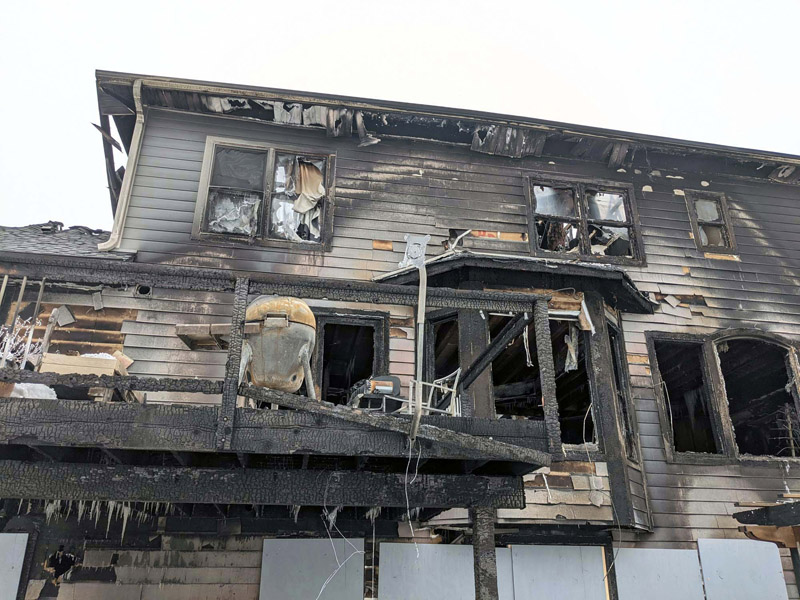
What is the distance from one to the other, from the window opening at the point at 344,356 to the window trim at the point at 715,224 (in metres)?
6.01

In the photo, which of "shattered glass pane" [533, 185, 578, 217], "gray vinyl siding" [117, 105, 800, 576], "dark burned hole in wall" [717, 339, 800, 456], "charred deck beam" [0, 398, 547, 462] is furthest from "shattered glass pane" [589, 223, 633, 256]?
"charred deck beam" [0, 398, 547, 462]

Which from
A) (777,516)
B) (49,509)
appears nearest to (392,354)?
(49,509)

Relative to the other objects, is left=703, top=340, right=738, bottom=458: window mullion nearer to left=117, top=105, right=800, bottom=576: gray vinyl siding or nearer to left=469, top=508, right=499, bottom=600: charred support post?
left=117, top=105, right=800, bottom=576: gray vinyl siding

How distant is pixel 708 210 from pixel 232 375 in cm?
996

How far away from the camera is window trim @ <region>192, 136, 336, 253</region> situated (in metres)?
9.21

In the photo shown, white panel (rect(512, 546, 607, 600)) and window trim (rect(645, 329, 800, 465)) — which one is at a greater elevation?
window trim (rect(645, 329, 800, 465))

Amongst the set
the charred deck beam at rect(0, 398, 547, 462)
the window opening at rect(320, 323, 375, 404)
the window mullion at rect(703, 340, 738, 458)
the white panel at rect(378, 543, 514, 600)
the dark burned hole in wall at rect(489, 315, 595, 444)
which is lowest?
the white panel at rect(378, 543, 514, 600)

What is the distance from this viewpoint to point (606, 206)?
35.2 feet

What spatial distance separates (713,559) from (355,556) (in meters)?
5.07

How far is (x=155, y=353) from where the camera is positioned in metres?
8.30

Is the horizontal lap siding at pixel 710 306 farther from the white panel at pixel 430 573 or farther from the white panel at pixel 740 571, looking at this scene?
the white panel at pixel 430 573

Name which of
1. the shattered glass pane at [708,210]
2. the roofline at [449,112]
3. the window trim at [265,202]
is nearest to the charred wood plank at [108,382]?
the window trim at [265,202]

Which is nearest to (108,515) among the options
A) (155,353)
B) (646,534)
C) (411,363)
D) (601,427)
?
(155,353)

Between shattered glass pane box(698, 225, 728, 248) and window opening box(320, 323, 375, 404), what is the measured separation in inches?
244
